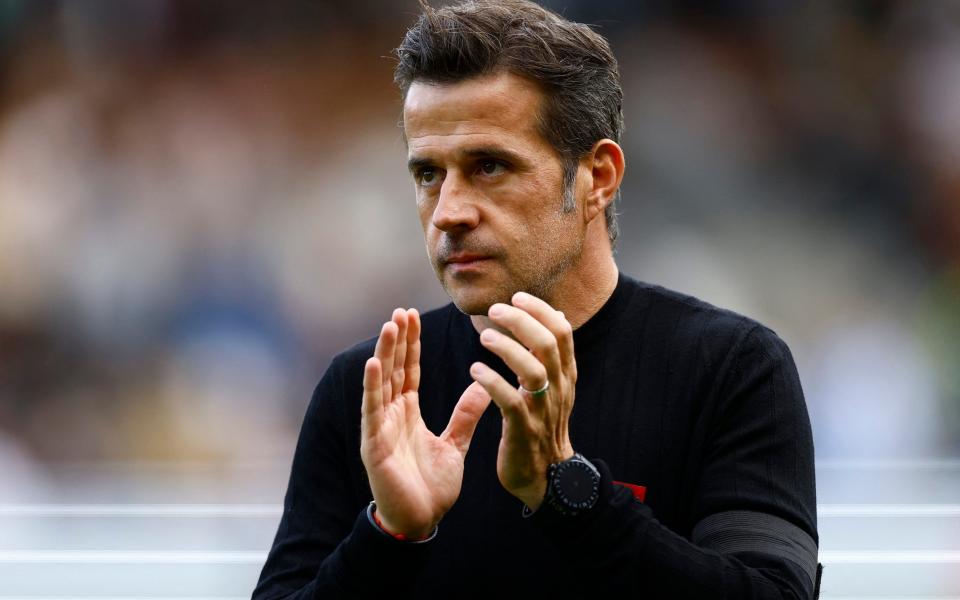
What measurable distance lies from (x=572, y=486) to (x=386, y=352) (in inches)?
15.3

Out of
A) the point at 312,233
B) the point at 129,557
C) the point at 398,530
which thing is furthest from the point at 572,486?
the point at 312,233

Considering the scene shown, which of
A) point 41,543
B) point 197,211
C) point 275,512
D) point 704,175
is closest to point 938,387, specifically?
point 704,175

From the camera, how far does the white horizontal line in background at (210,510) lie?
8.06m

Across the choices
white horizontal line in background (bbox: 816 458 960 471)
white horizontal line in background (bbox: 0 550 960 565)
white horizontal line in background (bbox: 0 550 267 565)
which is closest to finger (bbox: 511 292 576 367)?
white horizontal line in background (bbox: 0 550 960 565)

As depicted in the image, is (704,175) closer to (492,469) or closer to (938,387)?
(938,387)

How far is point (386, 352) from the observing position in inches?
74.6

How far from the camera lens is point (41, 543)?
26.0 feet

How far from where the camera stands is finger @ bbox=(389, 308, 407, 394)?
191 cm

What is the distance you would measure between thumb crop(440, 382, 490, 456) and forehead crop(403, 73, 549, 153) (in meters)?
0.47

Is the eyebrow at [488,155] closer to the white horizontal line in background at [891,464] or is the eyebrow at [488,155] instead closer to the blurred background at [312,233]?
the blurred background at [312,233]

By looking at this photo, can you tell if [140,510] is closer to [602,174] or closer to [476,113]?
[602,174]

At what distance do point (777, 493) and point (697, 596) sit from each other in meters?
0.32

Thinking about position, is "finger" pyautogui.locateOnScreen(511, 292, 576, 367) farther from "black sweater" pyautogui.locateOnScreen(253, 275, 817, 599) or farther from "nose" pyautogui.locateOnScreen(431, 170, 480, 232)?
"nose" pyautogui.locateOnScreen(431, 170, 480, 232)

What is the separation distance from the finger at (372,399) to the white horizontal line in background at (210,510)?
6649 mm
